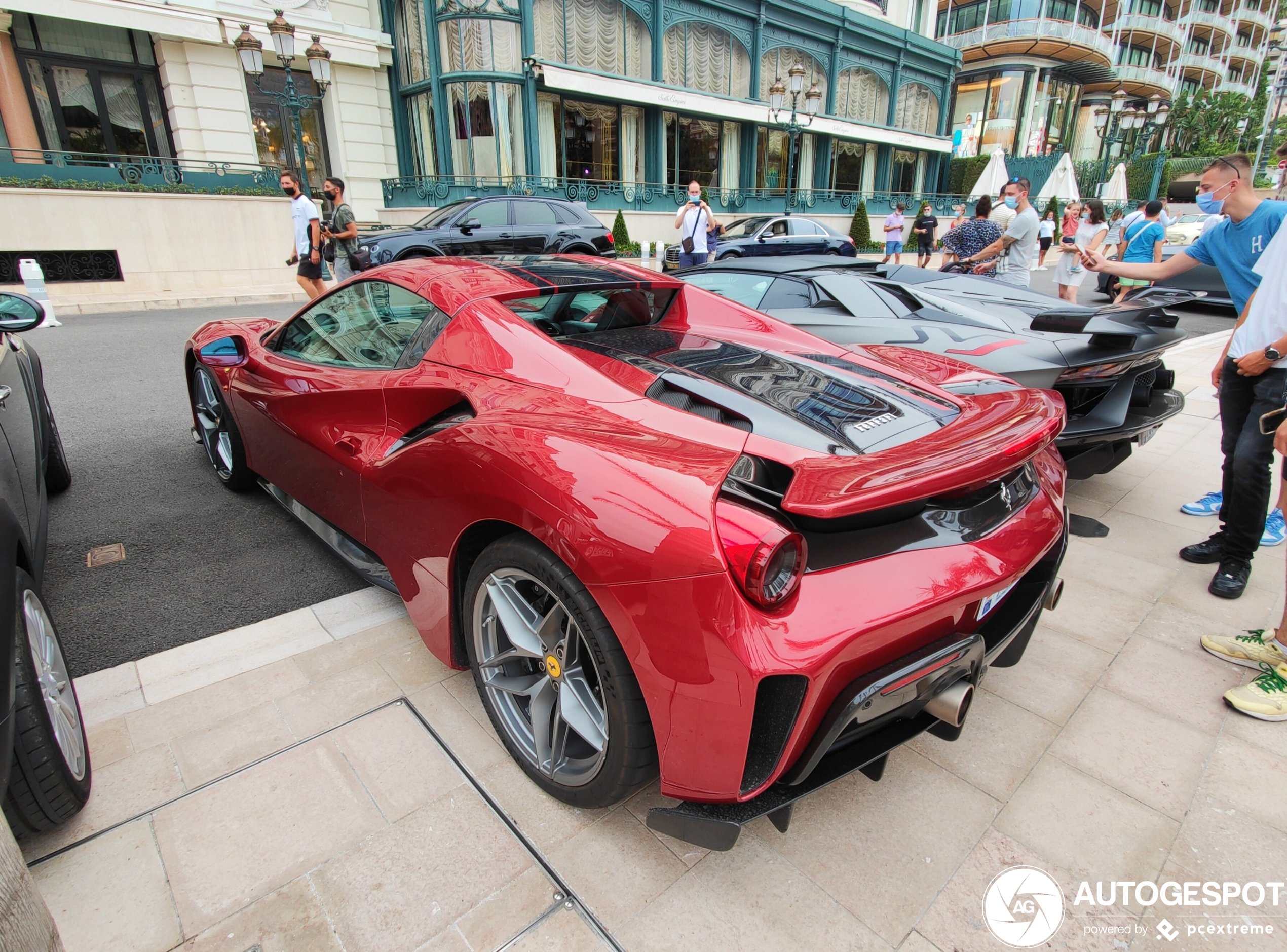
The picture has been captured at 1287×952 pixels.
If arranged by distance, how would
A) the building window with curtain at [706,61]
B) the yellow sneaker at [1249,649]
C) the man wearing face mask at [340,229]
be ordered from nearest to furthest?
the yellow sneaker at [1249,649], the man wearing face mask at [340,229], the building window with curtain at [706,61]

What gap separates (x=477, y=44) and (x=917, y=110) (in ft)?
73.4

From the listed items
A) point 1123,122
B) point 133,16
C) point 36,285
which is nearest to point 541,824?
point 36,285

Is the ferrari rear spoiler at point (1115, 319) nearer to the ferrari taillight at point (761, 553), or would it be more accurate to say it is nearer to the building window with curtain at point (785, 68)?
the ferrari taillight at point (761, 553)

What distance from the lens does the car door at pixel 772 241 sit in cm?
1503

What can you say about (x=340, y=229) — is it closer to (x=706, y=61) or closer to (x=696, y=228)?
(x=696, y=228)

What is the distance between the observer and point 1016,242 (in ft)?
26.4

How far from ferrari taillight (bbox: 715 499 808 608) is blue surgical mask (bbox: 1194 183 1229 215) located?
335 centimetres

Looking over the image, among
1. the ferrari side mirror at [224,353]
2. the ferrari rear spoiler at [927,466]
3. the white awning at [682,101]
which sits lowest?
the ferrari side mirror at [224,353]

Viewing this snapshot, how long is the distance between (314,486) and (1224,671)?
11.9ft

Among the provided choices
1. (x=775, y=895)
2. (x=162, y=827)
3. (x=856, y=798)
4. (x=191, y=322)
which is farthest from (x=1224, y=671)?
(x=191, y=322)

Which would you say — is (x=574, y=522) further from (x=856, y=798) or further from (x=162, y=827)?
(x=162, y=827)

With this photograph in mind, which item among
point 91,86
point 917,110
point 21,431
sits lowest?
point 21,431

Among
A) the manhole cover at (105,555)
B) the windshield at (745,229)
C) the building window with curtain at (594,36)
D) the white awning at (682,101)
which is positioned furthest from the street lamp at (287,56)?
the manhole cover at (105,555)

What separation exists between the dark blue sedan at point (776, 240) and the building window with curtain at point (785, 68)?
11026 millimetres
